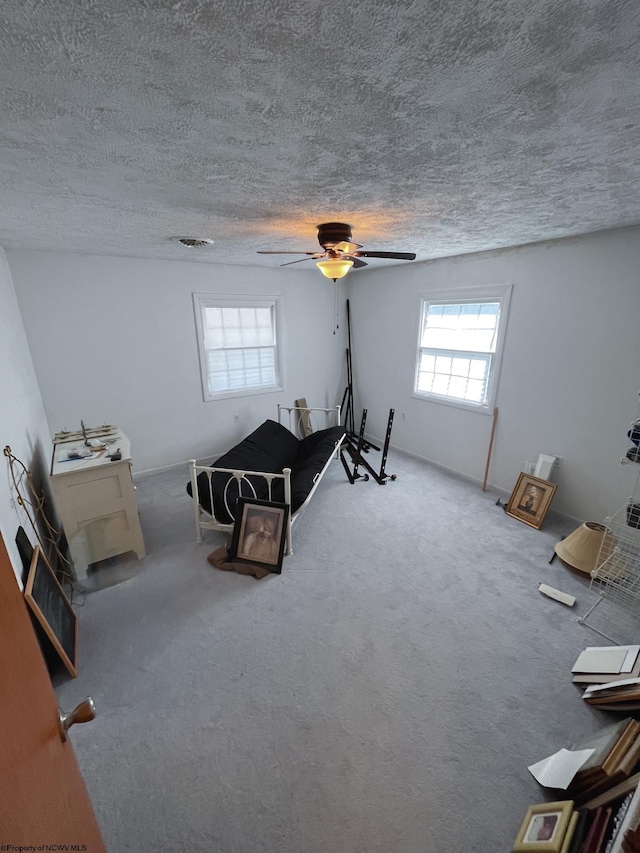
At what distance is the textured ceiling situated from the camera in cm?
69

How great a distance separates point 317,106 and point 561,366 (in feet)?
10.1

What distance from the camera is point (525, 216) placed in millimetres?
2225

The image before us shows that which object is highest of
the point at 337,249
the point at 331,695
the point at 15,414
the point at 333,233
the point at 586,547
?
the point at 333,233

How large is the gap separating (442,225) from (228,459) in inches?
105

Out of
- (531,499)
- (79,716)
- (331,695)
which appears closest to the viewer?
(79,716)

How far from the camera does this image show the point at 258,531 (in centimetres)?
272

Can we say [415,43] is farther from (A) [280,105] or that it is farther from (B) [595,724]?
(B) [595,724]

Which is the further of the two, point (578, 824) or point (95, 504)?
point (95, 504)

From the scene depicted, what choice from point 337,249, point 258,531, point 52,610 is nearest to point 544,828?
point 258,531

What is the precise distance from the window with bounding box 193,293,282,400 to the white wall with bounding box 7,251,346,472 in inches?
4.6

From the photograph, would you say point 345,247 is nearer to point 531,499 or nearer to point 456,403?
point 456,403

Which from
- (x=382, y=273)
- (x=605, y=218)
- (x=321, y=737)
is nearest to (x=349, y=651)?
(x=321, y=737)

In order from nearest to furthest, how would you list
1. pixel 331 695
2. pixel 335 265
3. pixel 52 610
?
pixel 331 695
pixel 52 610
pixel 335 265

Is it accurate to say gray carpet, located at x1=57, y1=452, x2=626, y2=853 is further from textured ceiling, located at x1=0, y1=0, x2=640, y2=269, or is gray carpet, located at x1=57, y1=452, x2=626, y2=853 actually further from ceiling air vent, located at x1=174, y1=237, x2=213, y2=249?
ceiling air vent, located at x1=174, y1=237, x2=213, y2=249
